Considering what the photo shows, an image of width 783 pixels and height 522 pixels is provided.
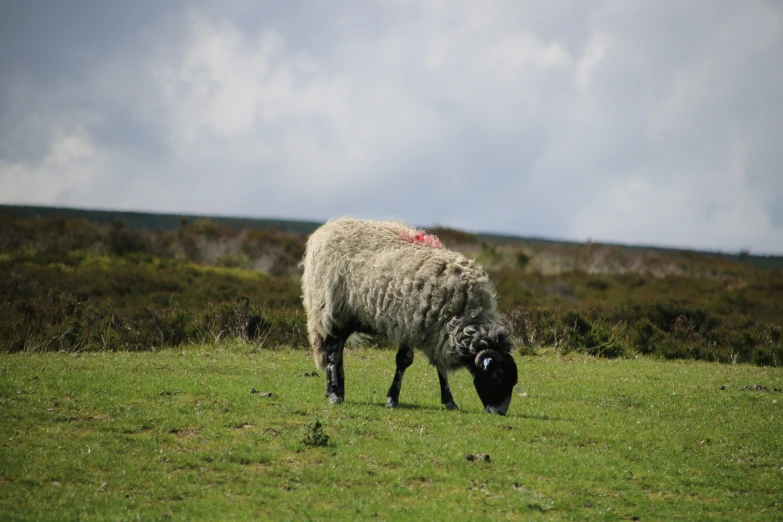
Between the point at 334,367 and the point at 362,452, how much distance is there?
3.45 metres

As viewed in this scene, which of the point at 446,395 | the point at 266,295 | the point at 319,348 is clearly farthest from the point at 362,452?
the point at 266,295

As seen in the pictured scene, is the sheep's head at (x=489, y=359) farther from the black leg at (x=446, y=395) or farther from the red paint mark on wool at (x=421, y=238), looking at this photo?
the red paint mark on wool at (x=421, y=238)

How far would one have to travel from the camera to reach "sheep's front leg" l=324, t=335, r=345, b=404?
13.7 m

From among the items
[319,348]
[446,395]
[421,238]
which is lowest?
[446,395]

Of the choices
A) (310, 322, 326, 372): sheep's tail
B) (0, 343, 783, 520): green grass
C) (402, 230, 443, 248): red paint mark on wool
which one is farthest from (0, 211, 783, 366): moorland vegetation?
(402, 230, 443, 248): red paint mark on wool

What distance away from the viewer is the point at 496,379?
1275 centimetres

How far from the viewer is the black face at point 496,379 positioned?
1248 cm

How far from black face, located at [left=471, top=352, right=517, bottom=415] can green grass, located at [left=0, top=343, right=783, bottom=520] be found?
1.09 feet

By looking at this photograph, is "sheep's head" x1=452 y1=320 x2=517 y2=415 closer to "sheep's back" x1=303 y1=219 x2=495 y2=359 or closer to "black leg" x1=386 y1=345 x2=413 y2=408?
"sheep's back" x1=303 y1=219 x2=495 y2=359

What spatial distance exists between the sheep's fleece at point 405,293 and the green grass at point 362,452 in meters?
1.35

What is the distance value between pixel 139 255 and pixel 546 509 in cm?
5297

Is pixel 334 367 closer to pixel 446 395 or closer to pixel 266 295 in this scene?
pixel 446 395

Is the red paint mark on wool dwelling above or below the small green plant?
above

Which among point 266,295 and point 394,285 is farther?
point 266,295
